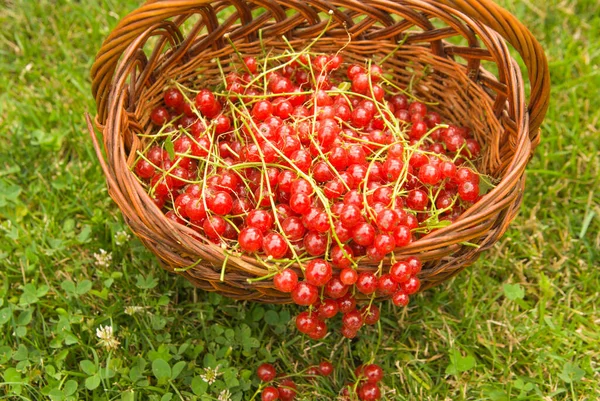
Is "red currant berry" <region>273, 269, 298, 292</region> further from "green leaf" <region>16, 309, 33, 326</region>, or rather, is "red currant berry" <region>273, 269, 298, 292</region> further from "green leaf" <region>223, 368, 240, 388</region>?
"green leaf" <region>16, 309, 33, 326</region>

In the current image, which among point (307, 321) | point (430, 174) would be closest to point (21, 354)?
point (307, 321)

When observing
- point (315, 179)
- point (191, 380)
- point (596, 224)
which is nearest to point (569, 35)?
point (596, 224)

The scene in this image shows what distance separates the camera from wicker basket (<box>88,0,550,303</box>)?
1.30 metres

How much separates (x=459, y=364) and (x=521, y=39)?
0.79 metres

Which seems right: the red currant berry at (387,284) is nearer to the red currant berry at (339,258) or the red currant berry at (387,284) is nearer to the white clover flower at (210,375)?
the red currant berry at (339,258)

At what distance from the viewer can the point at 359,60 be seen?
1.77 m

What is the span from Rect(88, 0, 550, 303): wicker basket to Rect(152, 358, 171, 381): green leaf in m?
0.25

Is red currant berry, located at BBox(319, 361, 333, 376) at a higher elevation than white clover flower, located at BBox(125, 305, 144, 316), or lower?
lower

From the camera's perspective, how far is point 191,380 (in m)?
1.56

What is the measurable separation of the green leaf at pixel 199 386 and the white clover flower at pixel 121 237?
47 centimetres

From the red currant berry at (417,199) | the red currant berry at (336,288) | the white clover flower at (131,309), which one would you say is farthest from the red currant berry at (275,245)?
the white clover flower at (131,309)

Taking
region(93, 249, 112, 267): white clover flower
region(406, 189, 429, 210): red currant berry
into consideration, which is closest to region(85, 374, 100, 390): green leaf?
region(93, 249, 112, 267): white clover flower

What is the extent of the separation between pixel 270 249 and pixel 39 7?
1.74 m

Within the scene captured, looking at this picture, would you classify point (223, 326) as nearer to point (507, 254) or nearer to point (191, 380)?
point (191, 380)
